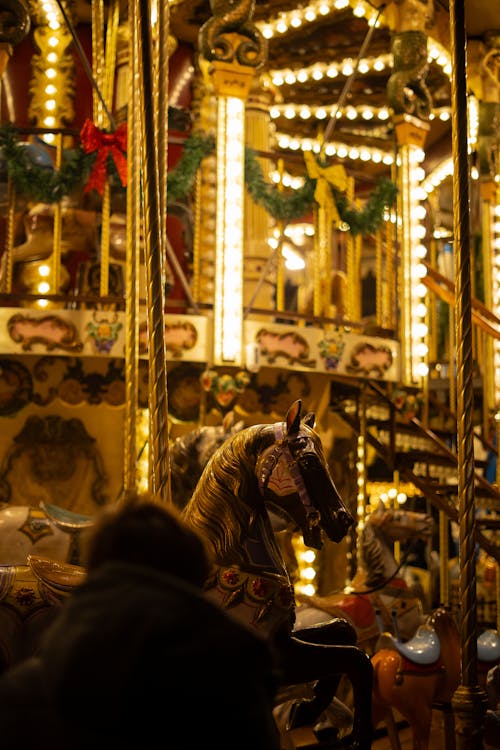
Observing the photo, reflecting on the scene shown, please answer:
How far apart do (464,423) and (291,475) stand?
0.88 meters

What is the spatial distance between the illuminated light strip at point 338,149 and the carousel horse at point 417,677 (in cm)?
1191

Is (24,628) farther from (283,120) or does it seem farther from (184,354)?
(283,120)

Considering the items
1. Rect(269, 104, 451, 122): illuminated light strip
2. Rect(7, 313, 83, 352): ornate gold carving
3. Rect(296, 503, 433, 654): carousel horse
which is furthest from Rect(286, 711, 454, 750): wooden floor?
Rect(269, 104, 451, 122): illuminated light strip

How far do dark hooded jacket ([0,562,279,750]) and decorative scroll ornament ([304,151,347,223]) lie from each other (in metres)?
9.23

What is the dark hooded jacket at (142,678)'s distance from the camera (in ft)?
5.78

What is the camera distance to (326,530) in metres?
4.83

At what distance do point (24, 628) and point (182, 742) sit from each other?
238cm

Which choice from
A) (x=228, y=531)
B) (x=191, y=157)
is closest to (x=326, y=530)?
(x=228, y=531)

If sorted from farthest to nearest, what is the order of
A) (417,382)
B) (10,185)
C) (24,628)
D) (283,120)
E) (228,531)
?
1. (283,120)
2. (417,382)
3. (10,185)
4. (228,531)
5. (24,628)

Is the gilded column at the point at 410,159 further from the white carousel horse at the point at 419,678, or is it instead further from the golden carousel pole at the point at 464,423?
the golden carousel pole at the point at 464,423

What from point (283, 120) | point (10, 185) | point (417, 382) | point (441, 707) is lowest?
point (441, 707)

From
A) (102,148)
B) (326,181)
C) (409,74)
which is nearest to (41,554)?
(102,148)

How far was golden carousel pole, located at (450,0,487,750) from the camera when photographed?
4711mm

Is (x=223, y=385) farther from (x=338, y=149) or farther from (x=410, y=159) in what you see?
(x=338, y=149)
